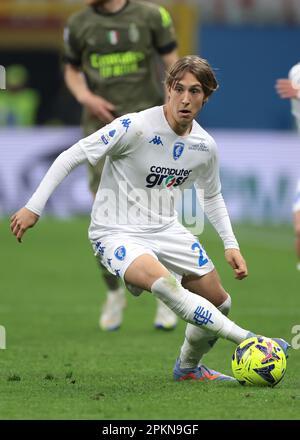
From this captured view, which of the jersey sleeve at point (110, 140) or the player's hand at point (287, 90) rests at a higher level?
the player's hand at point (287, 90)

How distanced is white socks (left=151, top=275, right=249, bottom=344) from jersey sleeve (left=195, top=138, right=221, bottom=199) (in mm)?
933

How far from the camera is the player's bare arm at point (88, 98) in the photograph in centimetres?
1036

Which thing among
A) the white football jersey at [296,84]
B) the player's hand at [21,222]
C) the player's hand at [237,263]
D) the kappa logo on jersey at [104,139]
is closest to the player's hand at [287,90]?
the white football jersey at [296,84]

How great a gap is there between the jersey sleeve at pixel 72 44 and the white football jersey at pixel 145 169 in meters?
3.30

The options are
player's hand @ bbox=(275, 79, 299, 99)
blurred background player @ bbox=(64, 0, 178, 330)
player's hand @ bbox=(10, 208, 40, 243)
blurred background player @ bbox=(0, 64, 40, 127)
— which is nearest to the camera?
A: player's hand @ bbox=(10, 208, 40, 243)

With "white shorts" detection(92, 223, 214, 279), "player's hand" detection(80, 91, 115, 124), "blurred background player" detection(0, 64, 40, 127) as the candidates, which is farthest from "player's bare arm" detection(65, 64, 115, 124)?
"blurred background player" detection(0, 64, 40, 127)

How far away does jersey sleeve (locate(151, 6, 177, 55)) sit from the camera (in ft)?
34.9

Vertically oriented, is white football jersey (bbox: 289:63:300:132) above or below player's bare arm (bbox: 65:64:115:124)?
above

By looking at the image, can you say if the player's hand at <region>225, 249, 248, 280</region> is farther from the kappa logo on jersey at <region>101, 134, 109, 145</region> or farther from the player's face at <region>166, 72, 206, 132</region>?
the kappa logo on jersey at <region>101, 134, 109, 145</region>

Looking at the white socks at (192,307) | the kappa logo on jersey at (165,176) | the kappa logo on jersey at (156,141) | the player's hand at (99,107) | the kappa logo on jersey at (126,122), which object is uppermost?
the kappa logo on jersey at (126,122)

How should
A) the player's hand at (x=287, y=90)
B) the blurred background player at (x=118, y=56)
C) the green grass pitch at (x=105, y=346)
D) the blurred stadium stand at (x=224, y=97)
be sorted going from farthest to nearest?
1. the blurred stadium stand at (x=224, y=97)
2. the blurred background player at (x=118, y=56)
3. the player's hand at (x=287, y=90)
4. the green grass pitch at (x=105, y=346)

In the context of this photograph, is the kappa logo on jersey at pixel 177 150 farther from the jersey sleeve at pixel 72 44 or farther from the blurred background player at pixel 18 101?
the blurred background player at pixel 18 101

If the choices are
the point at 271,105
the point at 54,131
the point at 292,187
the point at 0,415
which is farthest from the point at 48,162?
the point at 0,415

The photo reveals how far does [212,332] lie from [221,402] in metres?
0.55
